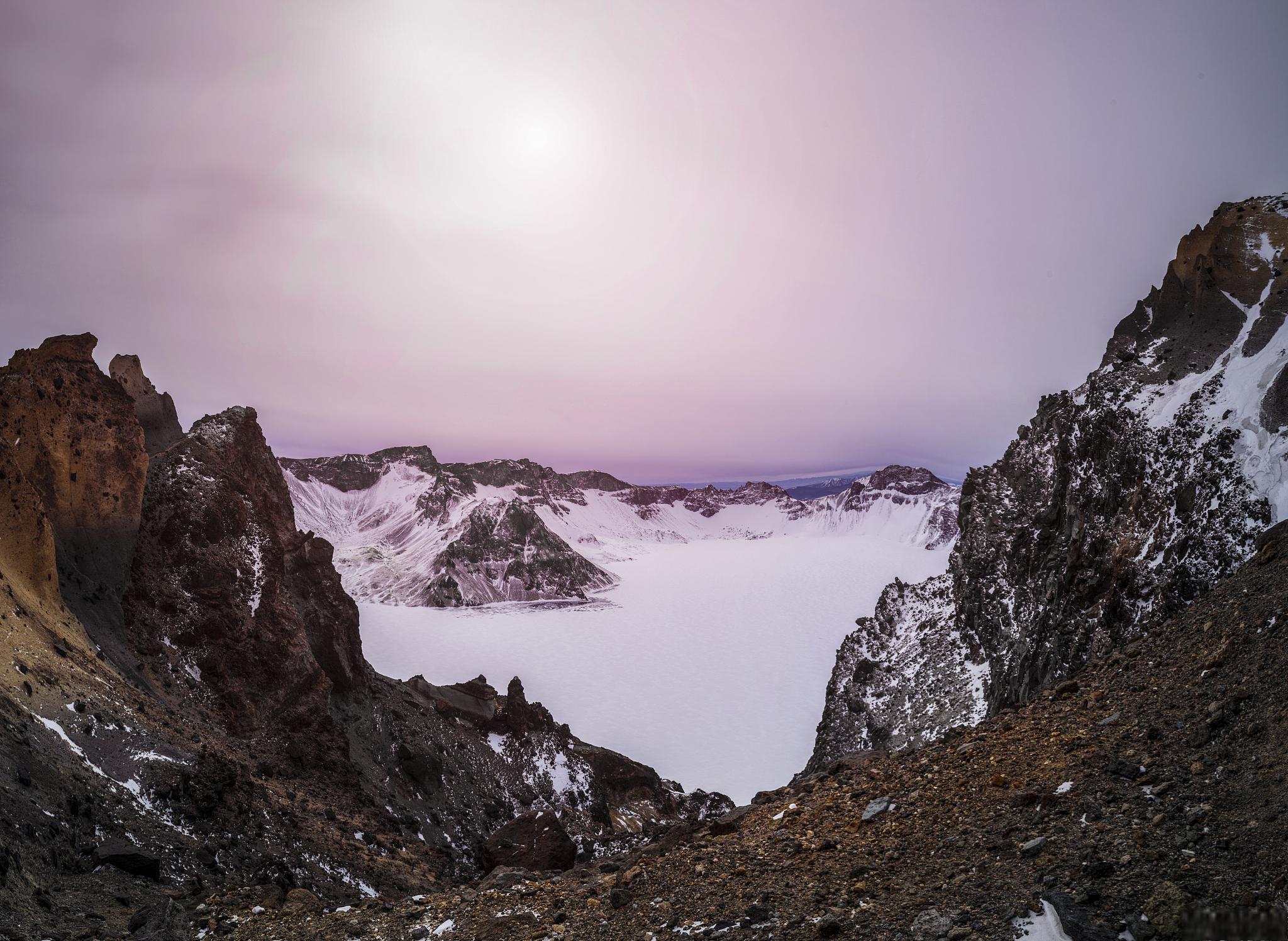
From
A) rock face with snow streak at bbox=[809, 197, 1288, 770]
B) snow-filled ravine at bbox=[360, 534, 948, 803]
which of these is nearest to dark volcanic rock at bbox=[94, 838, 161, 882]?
rock face with snow streak at bbox=[809, 197, 1288, 770]

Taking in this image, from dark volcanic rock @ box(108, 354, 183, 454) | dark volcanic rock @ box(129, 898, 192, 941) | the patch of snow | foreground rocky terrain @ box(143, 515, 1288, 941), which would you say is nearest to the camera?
the patch of snow

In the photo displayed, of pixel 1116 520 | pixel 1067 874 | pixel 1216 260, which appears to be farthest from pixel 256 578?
pixel 1216 260

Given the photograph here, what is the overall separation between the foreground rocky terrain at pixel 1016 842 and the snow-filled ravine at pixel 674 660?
124 feet

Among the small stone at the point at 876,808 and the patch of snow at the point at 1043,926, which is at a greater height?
the patch of snow at the point at 1043,926

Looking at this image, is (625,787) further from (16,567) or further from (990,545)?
(16,567)

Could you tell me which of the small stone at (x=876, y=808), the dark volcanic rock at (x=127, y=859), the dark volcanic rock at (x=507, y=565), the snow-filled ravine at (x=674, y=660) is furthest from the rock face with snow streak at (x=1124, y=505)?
the dark volcanic rock at (x=507, y=565)

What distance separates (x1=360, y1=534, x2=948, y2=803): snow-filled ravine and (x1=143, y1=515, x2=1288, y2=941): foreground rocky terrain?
124ft

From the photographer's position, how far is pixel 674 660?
86.8 m

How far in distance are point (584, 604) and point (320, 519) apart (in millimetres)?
89967

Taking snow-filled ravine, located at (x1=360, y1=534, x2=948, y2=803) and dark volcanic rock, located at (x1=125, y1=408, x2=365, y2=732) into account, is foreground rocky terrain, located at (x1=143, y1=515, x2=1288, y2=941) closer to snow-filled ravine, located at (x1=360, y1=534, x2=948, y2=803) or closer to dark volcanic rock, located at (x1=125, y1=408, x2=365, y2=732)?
A: dark volcanic rock, located at (x1=125, y1=408, x2=365, y2=732)

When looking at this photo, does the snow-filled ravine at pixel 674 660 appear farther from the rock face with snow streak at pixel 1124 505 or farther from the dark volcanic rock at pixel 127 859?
the dark volcanic rock at pixel 127 859

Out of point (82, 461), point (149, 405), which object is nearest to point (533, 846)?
point (82, 461)

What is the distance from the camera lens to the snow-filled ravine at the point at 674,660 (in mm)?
55375

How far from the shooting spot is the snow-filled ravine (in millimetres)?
55375
